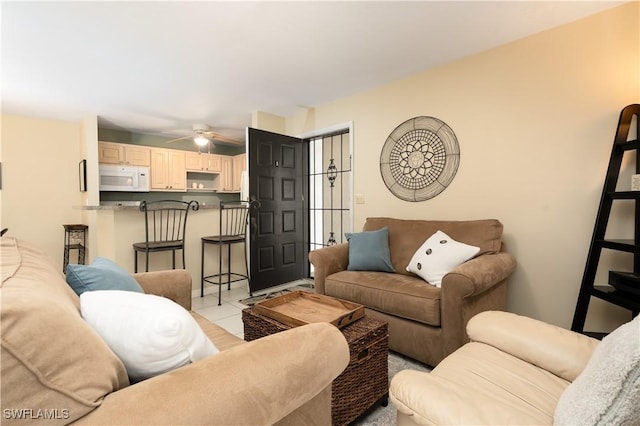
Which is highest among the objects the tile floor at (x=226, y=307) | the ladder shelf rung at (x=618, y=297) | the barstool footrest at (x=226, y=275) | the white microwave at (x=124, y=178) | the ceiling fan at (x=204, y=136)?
the ceiling fan at (x=204, y=136)

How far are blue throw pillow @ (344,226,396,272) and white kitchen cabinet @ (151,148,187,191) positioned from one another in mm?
4145

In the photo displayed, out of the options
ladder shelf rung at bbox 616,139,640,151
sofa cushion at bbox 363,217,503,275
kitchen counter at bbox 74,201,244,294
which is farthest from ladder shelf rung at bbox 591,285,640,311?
kitchen counter at bbox 74,201,244,294

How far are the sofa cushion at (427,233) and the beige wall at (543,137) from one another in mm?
288

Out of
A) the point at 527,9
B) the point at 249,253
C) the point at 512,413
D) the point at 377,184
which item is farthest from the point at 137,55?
the point at 512,413

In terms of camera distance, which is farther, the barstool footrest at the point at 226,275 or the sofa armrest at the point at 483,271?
the barstool footrest at the point at 226,275

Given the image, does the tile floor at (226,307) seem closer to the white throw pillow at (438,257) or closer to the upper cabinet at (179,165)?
the white throw pillow at (438,257)

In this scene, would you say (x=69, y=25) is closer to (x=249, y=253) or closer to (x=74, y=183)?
(x=249, y=253)

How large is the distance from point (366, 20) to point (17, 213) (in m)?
5.18

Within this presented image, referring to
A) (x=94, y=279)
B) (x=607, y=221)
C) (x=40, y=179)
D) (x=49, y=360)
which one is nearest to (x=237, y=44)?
(x=94, y=279)

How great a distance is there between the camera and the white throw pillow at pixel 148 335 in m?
0.72

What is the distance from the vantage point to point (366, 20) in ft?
6.74

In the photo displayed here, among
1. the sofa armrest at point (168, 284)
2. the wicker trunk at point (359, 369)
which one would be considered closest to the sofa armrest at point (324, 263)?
the wicker trunk at point (359, 369)

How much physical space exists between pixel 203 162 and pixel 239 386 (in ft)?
19.0

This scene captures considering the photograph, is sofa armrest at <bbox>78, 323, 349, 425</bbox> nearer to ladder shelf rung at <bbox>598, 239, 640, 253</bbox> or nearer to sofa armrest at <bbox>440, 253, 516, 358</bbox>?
sofa armrest at <bbox>440, 253, 516, 358</bbox>
